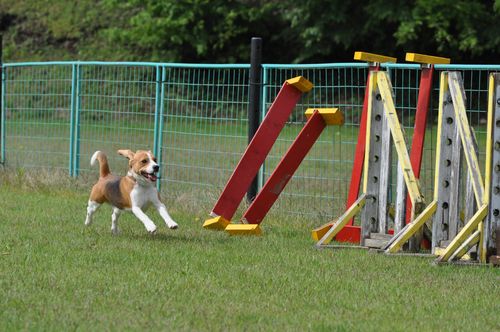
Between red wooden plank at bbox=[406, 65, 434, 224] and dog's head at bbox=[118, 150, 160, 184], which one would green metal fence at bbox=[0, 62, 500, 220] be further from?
dog's head at bbox=[118, 150, 160, 184]

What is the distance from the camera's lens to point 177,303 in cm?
721

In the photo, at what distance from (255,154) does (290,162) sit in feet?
1.14

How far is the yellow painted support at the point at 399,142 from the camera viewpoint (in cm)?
930

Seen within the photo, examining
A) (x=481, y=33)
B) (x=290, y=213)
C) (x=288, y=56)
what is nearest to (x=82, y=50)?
(x=288, y=56)

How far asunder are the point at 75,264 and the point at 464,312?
119 inches

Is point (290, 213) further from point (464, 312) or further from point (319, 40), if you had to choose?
point (319, 40)

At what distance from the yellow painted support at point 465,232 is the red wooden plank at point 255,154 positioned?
265cm

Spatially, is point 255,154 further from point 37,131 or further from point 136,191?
point 37,131

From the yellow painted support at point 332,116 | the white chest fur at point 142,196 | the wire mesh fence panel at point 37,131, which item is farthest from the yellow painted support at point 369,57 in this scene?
the wire mesh fence panel at point 37,131

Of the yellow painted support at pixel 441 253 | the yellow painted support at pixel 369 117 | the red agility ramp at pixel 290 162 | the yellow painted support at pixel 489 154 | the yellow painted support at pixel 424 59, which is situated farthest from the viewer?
the red agility ramp at pixel 290 162

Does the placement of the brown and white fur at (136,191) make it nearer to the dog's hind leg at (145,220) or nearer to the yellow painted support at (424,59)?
the dog's hind leg at (145,220)

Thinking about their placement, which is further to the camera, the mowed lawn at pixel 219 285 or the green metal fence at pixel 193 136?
the green metal fence at pixel 193 136

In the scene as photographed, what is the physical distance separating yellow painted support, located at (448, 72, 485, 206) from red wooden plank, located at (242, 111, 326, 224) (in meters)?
2.02

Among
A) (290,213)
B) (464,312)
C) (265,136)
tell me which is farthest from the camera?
(290,213)
